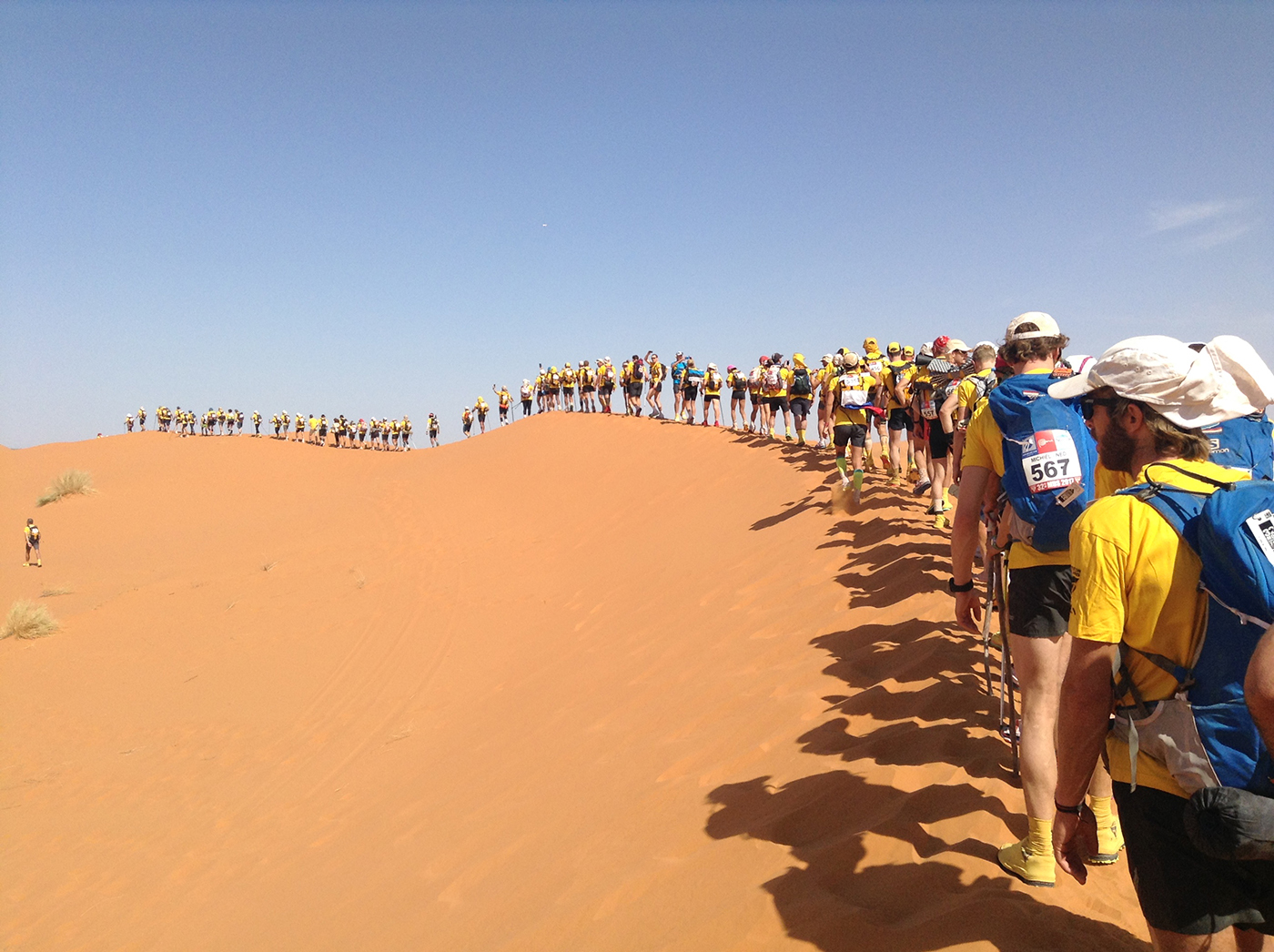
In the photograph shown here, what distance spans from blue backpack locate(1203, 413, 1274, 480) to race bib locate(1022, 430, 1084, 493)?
0.43 meters

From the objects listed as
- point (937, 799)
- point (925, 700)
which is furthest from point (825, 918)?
point (925, 700)

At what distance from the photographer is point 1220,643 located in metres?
1.55

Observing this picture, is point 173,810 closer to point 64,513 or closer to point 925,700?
point 925,700

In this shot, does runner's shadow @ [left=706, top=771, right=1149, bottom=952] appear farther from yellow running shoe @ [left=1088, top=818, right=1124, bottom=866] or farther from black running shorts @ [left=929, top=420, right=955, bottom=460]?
black running shorts @ [left=929, top=420, right=955, bottom=460]

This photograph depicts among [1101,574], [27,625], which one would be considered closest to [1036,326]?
[1101,574]

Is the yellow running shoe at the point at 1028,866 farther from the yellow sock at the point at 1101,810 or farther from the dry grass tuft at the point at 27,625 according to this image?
the dry grass tuft at the point at 27,625

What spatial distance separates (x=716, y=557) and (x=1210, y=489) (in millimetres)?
7902

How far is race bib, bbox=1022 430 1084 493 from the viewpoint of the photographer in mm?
2773

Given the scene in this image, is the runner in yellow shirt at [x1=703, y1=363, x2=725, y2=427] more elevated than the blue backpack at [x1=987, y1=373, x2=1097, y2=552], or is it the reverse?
the runner in yellow shirt at [x1=703, y1=363, x2=725, y2=427]

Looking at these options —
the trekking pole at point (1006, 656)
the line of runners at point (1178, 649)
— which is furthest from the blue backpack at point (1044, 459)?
the line of runners at point (1178, 649)

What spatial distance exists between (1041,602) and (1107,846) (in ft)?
3.42

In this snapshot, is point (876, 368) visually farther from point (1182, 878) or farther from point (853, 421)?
point (1182, 878)

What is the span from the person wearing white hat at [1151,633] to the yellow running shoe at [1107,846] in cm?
132

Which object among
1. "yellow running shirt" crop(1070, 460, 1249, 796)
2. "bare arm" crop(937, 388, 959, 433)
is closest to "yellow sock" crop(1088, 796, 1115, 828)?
"yellow running shirt" crop(1070, 460, 1249, 796)
